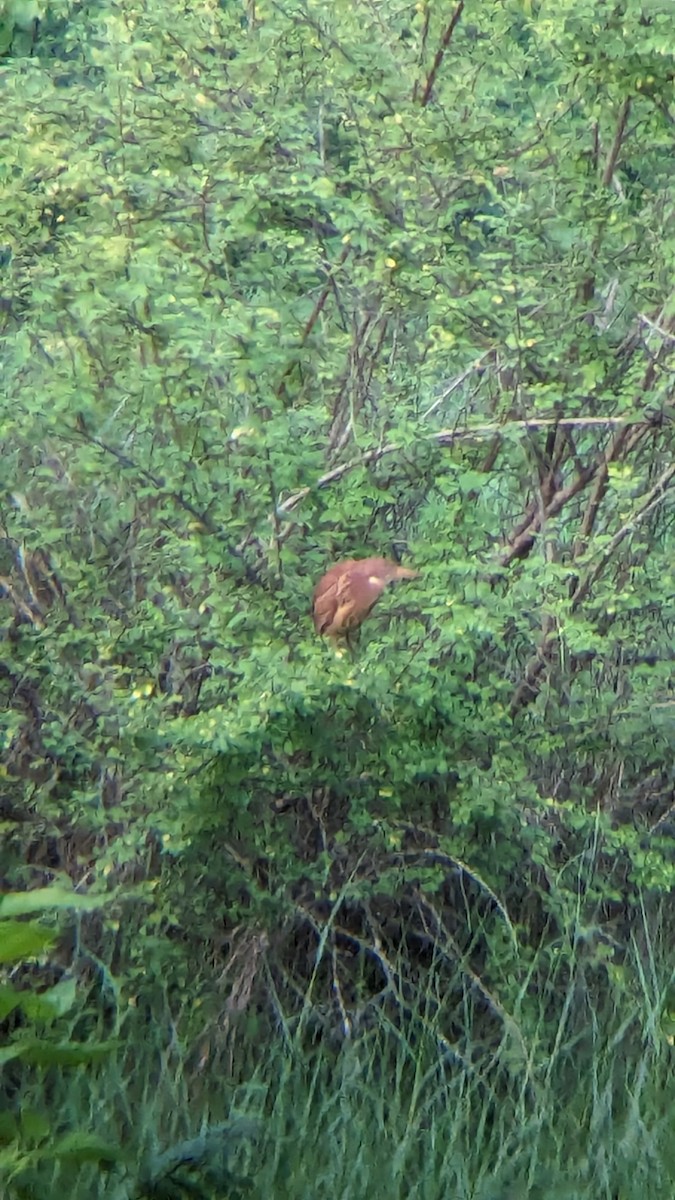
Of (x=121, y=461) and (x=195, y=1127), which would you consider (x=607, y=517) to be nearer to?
(x=121, y=461)

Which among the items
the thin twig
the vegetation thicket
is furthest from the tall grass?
the thin twig

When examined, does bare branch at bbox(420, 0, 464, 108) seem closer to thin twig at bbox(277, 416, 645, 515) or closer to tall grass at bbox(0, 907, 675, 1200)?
thin twig at bbox(277, 416, 645, 515)

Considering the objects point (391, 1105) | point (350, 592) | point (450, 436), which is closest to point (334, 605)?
point (350, 592)

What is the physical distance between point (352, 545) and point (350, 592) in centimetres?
31

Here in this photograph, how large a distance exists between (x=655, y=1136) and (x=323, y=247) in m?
2.35

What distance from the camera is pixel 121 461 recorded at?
173 inches

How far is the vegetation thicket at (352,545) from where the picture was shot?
13.9ft

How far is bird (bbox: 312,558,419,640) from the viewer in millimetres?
4207

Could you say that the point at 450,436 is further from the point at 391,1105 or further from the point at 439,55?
the point at 391,1105

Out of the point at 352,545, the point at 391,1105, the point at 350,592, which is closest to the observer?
the point at 391,1105

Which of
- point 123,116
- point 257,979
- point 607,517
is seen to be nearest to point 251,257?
point 123,116

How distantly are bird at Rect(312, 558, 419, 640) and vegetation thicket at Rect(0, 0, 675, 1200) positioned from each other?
65mm

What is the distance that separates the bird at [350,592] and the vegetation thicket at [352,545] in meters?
0.06

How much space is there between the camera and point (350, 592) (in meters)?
4.23
